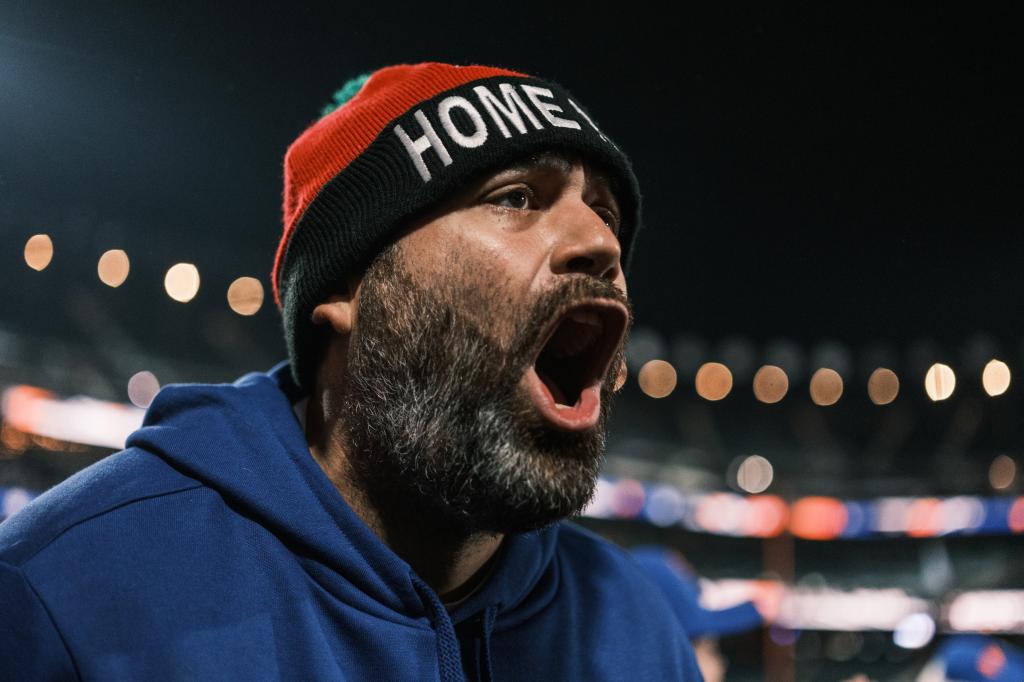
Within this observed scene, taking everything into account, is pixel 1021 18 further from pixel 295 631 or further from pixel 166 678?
pixel 166 678

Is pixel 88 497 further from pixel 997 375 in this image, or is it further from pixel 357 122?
pixel 997 375

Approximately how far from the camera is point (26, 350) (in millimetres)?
22062

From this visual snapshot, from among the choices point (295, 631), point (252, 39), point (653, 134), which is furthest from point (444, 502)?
point (653, 134)

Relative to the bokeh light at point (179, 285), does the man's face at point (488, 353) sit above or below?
above

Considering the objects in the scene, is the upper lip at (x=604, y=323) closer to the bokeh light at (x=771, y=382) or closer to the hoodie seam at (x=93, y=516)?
the hoodie seam at (x=93, y=516)

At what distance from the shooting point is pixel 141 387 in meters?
26.2

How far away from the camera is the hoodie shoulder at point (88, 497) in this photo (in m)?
1.48

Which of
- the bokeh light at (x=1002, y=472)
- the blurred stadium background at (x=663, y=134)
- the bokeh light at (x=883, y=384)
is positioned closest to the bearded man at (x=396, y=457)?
the blurred stadium background at (x=663, y=134)

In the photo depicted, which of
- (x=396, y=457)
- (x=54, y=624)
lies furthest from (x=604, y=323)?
(x=54, y=624)

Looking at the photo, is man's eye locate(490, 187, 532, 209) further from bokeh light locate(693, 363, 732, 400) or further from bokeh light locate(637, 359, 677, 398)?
bokeh light locate(693, 363, 732, 400)

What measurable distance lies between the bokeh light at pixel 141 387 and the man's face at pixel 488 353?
25.6 m

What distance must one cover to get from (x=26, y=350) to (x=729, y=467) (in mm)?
31070

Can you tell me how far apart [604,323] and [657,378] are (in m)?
31.7

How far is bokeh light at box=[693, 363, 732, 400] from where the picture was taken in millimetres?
33938
